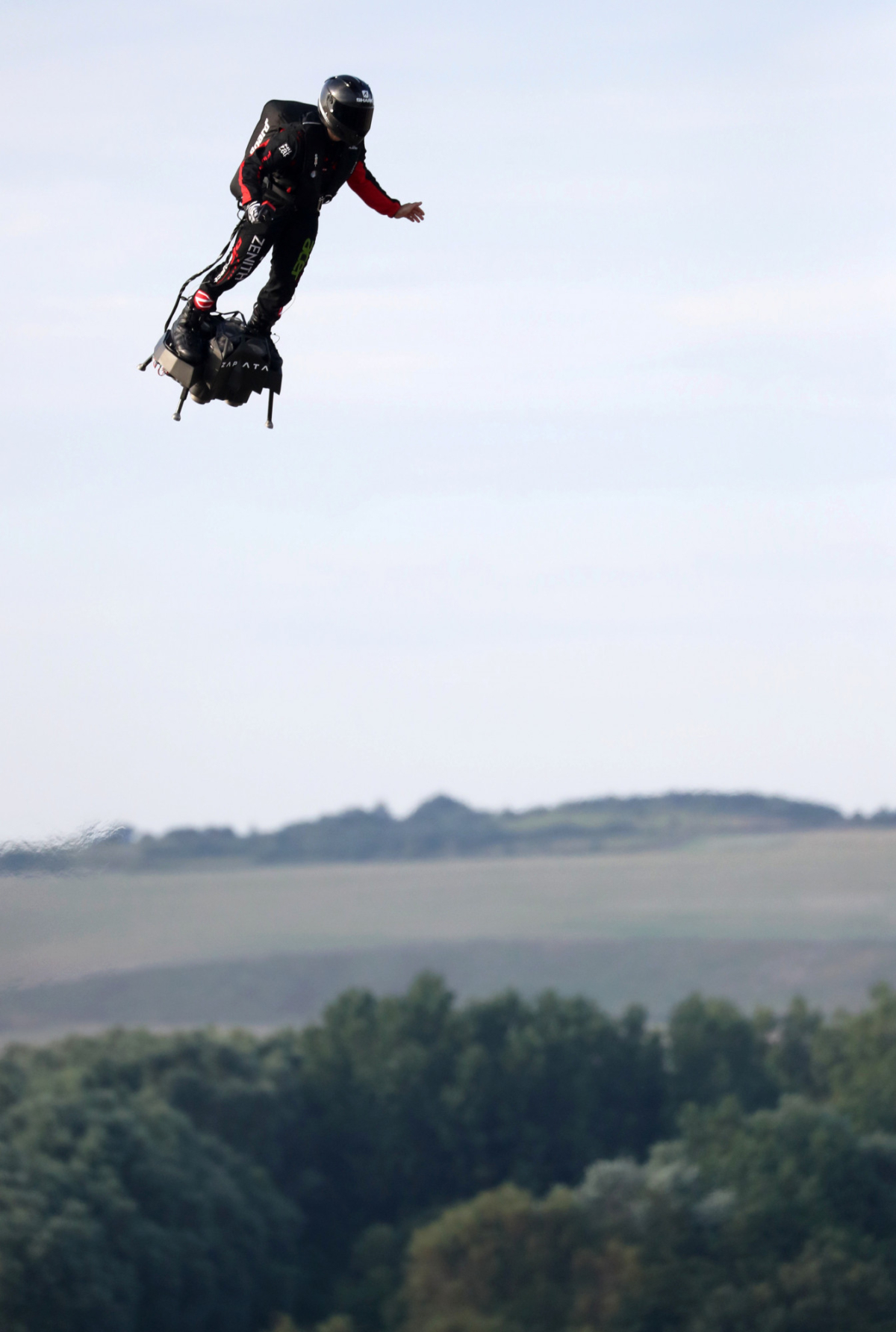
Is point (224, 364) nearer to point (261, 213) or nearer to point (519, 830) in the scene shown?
point (261, 213)

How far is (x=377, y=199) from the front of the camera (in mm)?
13836

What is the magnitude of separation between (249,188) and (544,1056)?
91.6m

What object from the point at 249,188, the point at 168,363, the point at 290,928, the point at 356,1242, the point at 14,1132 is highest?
the point at 249,188

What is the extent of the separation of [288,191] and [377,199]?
98 cm

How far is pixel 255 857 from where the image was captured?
115m

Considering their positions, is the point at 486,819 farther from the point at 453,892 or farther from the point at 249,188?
the point at 249,188

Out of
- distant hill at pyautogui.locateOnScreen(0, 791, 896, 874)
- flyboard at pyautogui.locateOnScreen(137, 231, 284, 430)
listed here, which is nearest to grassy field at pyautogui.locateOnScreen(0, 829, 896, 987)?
distant hill at pyautogui.locateOnScreen(0, 791, 896, 874)

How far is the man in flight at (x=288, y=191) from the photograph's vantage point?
1288cm

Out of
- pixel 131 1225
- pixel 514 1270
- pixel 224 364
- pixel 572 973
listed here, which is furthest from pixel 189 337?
pixel 572 973

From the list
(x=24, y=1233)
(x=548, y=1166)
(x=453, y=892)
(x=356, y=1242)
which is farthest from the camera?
(x=453, y=892)

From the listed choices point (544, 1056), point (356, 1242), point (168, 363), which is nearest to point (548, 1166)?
point (544, 1056)

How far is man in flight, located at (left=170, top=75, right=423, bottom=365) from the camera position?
1288cm

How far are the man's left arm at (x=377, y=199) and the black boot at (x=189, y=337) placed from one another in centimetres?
156

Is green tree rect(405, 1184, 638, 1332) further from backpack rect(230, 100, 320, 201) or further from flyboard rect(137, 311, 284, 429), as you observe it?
backpack rect(230, 100, 320, 201)
